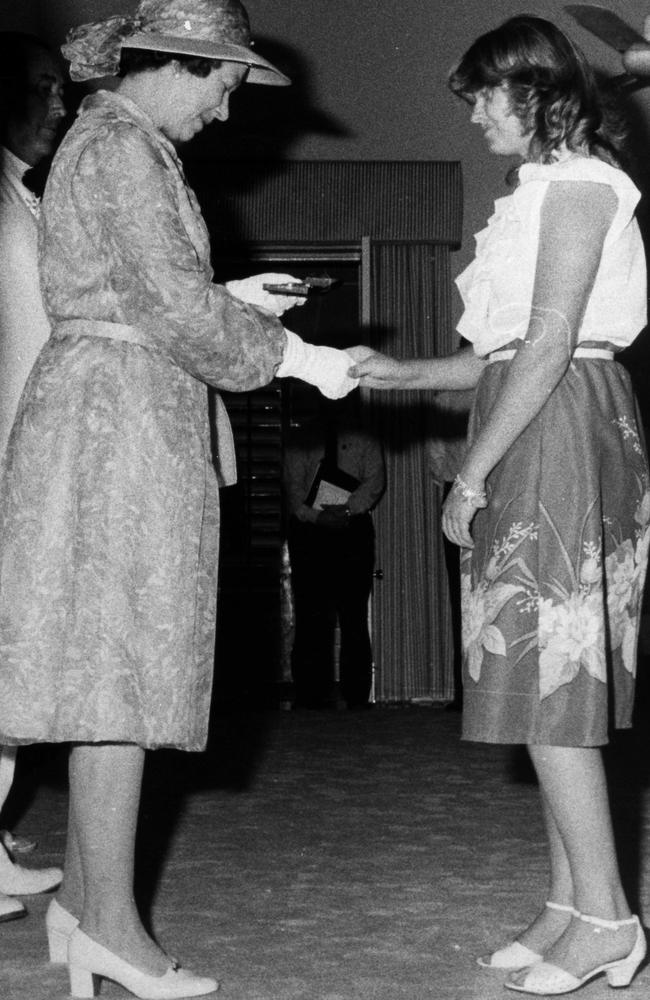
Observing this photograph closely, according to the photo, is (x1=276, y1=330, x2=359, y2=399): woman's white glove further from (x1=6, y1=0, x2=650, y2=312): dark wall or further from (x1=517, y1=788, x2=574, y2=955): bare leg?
(x1=6, y1=0, x2=650, y2=312): dark wall

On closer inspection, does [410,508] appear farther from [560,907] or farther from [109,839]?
[109,839]

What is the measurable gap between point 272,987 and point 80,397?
868mm

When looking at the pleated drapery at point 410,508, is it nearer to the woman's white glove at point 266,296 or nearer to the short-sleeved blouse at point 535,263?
the woman's white glove at point 266,296

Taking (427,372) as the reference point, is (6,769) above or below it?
below

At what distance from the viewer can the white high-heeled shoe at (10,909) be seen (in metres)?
2.32

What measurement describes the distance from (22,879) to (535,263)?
147cm

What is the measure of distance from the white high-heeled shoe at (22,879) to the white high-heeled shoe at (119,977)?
654 mm

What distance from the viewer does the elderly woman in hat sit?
1.82m

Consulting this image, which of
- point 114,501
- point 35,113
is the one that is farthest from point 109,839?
point 35,113

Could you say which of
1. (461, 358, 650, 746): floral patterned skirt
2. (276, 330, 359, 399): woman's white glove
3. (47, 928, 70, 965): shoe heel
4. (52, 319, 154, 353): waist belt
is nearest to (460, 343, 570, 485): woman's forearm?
(461, 358, 650, 746): floral patterned skirt

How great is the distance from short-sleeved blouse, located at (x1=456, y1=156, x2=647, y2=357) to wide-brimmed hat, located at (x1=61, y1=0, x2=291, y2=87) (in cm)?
42

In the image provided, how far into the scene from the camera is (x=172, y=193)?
185cm

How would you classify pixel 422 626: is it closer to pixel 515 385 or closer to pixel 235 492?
pixel 235 492

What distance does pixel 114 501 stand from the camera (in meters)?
1.83
